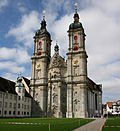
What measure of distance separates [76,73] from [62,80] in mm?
5645

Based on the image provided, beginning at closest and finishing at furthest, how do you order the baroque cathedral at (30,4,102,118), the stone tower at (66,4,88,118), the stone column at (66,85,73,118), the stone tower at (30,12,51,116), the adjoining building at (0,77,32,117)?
the adjoining building at (0,77,32,117) < the stone column at (66,85,73,118) < the stone tower at (66,4,88,118) < the baroque cathedral at (30,4,102,118) < the stone tower at (30,12,51,116)

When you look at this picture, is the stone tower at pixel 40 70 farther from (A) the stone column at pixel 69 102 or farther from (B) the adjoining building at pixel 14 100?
(A) the stone column at pixel 69 102

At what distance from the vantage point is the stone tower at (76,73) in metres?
69.1

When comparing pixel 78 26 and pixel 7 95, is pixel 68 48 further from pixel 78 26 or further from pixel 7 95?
pixel 7 95

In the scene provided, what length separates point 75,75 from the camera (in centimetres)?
7306

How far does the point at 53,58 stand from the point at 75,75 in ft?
37.0

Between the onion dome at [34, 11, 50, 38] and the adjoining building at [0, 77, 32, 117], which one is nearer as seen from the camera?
the adjoining building at [0, 77, 32, 117]

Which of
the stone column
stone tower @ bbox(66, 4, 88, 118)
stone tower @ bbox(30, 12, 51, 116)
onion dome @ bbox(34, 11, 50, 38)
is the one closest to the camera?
the stone column

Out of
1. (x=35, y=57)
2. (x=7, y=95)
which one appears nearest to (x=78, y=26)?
(x=35, y=57)

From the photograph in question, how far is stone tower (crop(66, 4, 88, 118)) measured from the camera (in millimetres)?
69062

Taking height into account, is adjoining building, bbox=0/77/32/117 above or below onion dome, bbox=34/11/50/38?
below

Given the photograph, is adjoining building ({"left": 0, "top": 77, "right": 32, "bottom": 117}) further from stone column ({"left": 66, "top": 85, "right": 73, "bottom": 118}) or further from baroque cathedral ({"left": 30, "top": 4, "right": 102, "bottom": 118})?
stone column ({"left": 66, "top": 85, "right": 73, "bottom": 118})

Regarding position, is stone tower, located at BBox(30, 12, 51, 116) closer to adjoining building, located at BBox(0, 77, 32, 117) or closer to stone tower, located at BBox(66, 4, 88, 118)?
adjoining building, located at BBox(0, 77, 32, 117)

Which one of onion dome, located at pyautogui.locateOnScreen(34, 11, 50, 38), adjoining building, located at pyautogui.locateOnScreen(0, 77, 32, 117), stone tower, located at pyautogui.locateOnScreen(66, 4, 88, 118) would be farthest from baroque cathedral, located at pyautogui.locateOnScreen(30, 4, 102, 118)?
adjoining building, located at pyautogui.locateOnScreen(0, 77, 32, 117)
